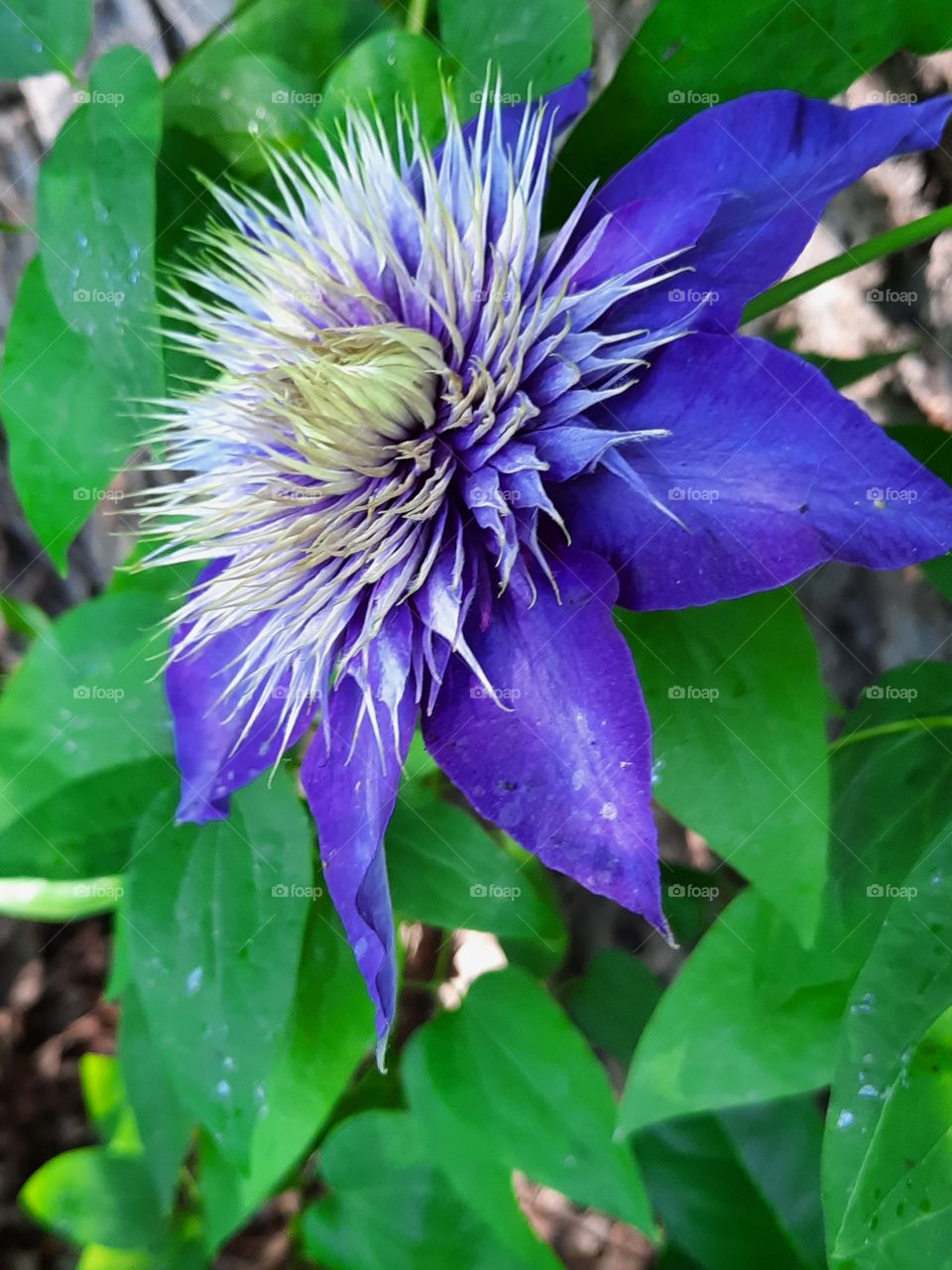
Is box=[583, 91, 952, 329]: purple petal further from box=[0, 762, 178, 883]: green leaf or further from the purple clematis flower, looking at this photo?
box=[0, 762, 178, 883]: green leaf

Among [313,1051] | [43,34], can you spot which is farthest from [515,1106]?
[43,34]

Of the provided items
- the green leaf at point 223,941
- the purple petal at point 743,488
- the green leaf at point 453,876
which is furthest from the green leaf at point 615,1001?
the purple petal at point 743,488

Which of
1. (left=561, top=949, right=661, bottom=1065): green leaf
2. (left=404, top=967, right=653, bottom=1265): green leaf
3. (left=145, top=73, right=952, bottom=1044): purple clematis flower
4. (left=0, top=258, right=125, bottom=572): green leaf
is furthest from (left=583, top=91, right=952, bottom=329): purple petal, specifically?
(left=561, top=949, right=661, bottom=1065): green leaf

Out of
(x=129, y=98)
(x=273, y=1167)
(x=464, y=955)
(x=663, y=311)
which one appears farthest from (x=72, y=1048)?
(x=663, y=311)

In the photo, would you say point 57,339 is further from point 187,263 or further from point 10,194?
point 10,194

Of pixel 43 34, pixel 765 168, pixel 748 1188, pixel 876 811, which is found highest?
pixel 43 34

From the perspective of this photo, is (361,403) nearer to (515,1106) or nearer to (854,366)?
(854,366)
